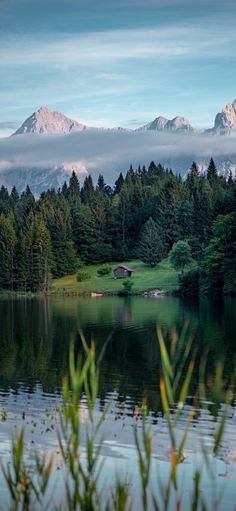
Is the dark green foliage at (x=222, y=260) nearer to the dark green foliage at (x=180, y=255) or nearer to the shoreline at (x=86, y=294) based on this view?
the shoreline at (x=86, y=294)

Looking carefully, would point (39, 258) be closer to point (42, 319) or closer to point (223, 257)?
point (223, 257)

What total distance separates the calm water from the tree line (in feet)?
119

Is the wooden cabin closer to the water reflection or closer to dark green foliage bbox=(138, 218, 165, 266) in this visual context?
dark green foliage bbox=(138, 218, 165, 266)

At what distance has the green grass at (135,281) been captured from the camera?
136m

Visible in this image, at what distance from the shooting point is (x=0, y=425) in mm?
27703

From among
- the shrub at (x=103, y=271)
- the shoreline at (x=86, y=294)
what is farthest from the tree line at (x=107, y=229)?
the shrub at (x=103, y=271)

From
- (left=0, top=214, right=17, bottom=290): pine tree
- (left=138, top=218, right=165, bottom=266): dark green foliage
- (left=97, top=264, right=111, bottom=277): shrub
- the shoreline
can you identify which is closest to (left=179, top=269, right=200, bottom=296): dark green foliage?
the shoreline

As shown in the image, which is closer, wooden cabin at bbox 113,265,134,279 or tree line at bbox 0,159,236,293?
wooden cabin at bbox 113,265,134,279

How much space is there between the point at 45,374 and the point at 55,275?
114935mm

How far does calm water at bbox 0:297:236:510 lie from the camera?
24.7 meters

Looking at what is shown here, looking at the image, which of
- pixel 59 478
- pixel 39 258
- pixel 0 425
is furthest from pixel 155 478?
pixel 39 258

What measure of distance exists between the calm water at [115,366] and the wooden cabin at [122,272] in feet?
157

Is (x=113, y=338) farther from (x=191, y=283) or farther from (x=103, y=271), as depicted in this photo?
(x=103, y=271)

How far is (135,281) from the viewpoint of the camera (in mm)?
141875
